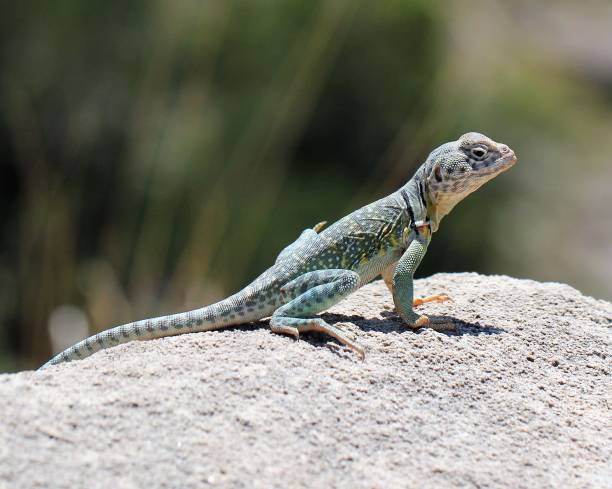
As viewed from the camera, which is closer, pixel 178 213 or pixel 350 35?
pixel 178 213

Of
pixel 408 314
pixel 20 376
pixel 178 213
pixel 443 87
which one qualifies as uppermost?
pixel 443 87

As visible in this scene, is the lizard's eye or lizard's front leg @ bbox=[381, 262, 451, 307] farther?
lizard's front leg @ bbox=[381, 262, 451, 307]

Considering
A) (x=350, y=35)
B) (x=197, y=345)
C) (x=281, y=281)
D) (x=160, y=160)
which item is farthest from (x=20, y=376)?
(x=350, y=35)

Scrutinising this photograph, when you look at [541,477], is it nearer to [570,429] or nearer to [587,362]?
→ [570,429]

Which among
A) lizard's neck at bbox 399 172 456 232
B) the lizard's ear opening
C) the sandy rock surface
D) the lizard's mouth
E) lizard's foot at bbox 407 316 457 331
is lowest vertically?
the sandy rock surface

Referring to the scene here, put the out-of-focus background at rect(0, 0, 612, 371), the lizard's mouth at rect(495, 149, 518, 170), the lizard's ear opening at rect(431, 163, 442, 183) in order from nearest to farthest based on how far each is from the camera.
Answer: the lizard's mouth at rect(495, 149, 518, 170)
the lizard's ear opening at rect(431, 163, 442, 183)
the out-of-focus background at rect(0, 0, 612, 371)

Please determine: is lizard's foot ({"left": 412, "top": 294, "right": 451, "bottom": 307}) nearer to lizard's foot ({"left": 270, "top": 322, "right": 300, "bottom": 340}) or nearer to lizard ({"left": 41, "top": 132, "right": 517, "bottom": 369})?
lizard ({"left": 41, "top": 132, "right": 517, "bottom": 369})

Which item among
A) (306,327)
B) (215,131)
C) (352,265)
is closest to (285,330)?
(306,327)

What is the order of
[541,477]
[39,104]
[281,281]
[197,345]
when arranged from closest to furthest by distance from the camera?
[541,477] → [197,345] → [281,281] → [39,104]

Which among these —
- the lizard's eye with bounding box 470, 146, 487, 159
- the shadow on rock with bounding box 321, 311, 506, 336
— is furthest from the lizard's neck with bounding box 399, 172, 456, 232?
the shadow on rock with bounding box 321, 311, 506, 336
